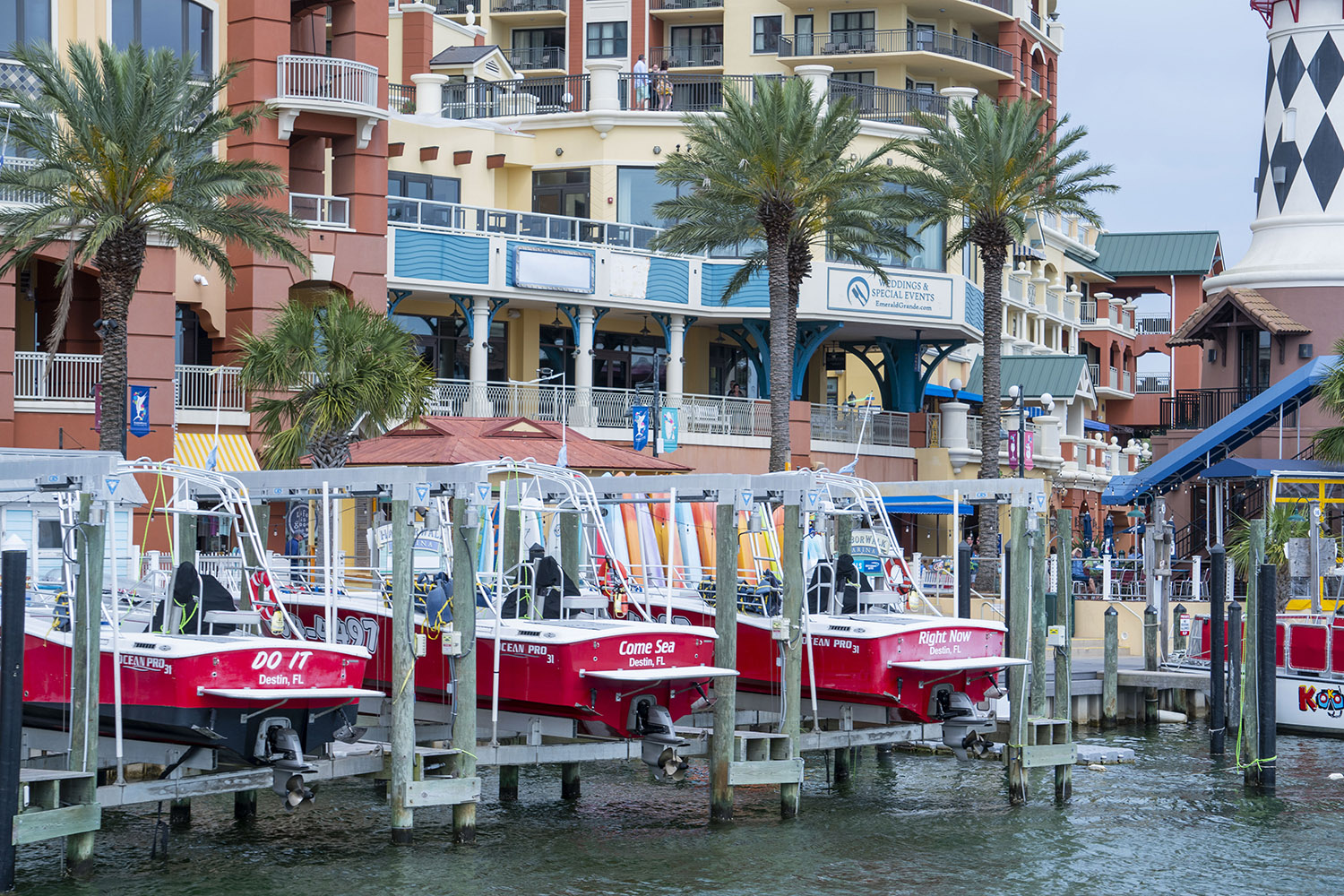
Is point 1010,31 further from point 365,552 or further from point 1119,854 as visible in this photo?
point 1119,854

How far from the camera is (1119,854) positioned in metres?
22.8

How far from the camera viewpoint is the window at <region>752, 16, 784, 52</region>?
224 feet

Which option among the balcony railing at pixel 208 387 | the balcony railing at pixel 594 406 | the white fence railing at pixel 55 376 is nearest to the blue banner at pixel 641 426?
the balcony railing at pixel 594 406

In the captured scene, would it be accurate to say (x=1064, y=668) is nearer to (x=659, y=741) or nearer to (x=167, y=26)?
(x=659, y=741)

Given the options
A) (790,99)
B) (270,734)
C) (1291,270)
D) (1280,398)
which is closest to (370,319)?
(790,99)

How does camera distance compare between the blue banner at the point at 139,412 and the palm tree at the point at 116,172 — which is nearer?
the palm tree at the point at 116,172

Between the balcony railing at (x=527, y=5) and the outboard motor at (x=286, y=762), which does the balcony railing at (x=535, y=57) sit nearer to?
the balcony railing at (x=527, y=5)

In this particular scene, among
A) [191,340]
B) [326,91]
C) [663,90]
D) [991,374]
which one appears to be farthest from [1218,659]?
[663,90]

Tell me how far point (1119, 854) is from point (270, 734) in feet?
33.7

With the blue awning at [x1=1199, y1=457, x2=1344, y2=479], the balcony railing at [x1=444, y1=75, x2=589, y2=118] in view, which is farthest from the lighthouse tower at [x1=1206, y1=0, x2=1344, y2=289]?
the balcony railing at [x1=444, y1=75, x2=589, y2=118]

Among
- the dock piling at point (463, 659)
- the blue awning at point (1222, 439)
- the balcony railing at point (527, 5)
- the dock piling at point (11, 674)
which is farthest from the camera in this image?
the balcony railing at point (527, 5)

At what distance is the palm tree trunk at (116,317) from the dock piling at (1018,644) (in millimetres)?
16495

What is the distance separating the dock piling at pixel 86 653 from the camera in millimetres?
18125

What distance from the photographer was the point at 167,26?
42.9 metres
